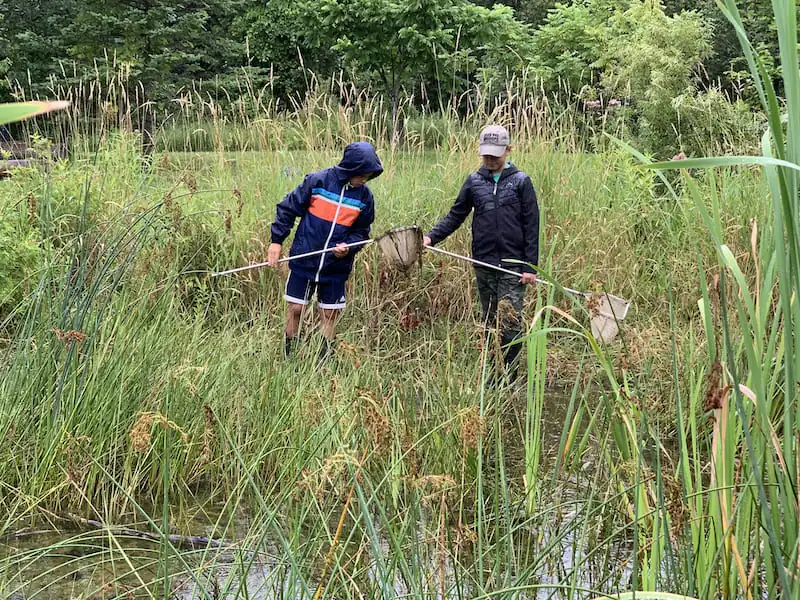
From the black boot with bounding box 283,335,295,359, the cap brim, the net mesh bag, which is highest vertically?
the cap brim

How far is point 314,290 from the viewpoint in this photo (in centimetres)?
591

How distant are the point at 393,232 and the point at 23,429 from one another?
2.62 meters

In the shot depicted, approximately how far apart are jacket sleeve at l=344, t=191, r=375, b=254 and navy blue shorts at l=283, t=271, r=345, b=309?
0.27 metres

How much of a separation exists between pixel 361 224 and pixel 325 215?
27 cm

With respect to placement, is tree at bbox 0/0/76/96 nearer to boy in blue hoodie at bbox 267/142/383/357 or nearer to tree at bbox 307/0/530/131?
tree at bbox 307/0/530/131

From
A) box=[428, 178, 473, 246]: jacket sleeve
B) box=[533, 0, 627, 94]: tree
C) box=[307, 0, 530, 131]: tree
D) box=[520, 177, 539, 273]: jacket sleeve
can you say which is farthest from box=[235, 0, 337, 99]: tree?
box=[520, 177, 539, 273]: jacket sleeve

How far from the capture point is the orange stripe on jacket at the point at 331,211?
5762 millimetres

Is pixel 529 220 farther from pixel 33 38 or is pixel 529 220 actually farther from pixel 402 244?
pixel 33 38

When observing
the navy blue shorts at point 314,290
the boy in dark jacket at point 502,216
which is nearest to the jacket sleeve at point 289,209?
the navy blue shorts at point 314,290

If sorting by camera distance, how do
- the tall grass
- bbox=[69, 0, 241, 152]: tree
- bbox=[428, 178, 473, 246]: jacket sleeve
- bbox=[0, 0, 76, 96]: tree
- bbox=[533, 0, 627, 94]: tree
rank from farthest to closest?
1. bbox=[0, 0, 76, 96]: tree
2. bbox=[69, 0, 241, 152]: tree
3. bbox=[533, 0, 627, 94]: tree
4. bbox=[428, 178, 473, 246]: jacket sleeve
5. the tall grass

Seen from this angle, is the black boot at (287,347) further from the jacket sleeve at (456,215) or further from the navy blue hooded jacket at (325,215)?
the jacket sleeve at (456,215)

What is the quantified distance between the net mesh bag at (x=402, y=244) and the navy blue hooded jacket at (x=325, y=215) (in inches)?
14.4

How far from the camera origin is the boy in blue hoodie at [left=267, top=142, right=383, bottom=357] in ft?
18.9

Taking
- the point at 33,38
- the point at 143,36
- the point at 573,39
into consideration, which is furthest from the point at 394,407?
the point at 33,38
